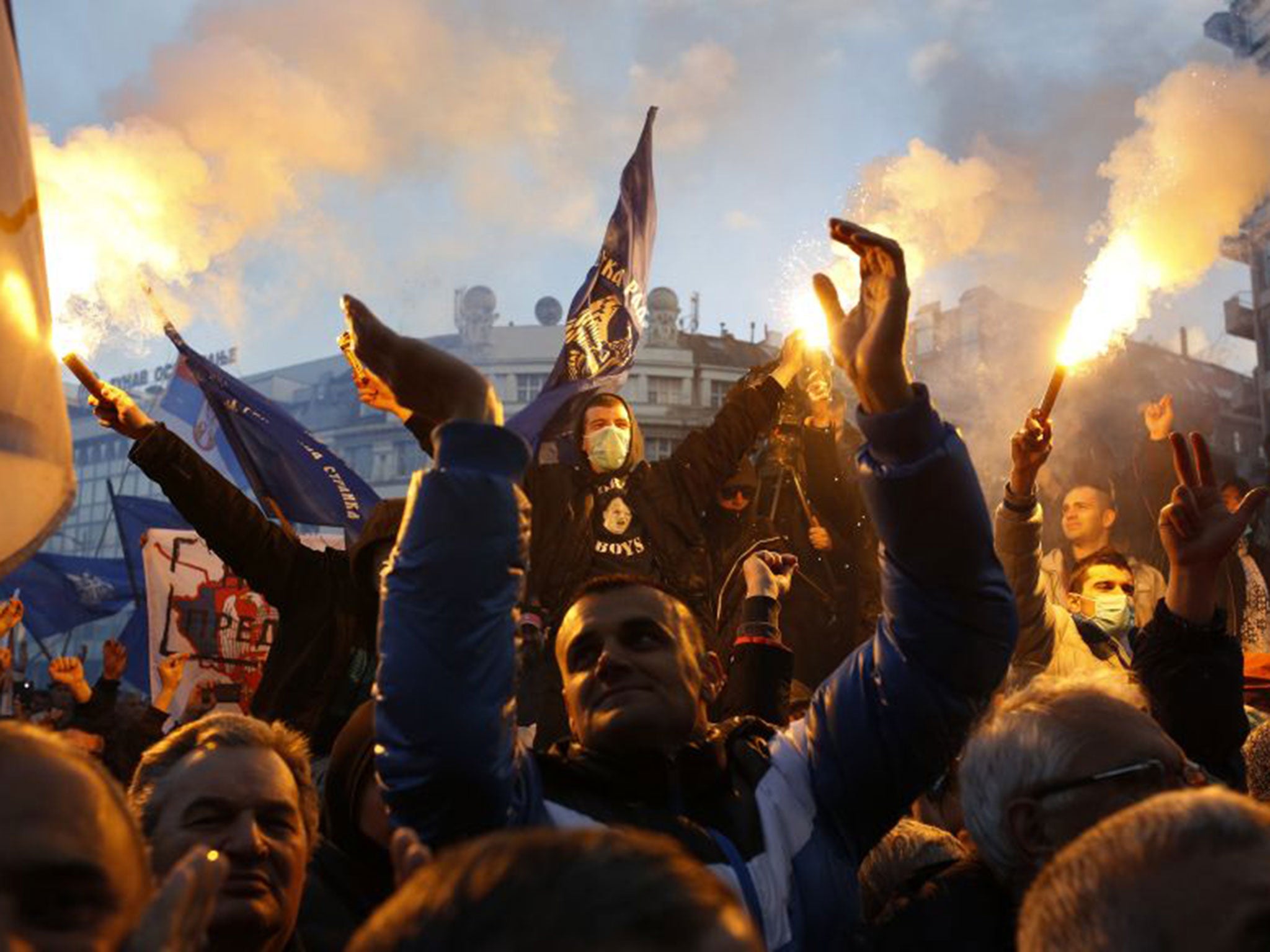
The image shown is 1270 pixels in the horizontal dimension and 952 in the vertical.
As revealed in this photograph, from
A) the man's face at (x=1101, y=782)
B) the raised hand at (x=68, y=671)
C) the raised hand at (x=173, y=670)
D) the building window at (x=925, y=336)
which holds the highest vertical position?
the building window at (x=925, y=336)

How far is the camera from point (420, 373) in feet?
6.64

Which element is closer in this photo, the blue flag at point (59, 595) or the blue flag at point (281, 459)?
the blue flag at point (281, 459)

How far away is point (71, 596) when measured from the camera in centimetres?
1241

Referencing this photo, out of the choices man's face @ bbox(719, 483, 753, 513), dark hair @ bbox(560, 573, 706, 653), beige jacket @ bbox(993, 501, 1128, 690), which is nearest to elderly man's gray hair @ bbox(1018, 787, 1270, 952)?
dark hair @ bbox(560, 573, 706, 653)

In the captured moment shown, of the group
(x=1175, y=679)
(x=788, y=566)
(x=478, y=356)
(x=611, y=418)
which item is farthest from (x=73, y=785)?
(x=478, y=356)

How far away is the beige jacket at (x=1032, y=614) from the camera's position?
386cm

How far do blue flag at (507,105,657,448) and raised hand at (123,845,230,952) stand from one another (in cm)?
583

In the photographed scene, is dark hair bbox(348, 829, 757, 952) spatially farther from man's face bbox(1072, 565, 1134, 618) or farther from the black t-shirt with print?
man's face bbox(1072, 565, 1134, 618)

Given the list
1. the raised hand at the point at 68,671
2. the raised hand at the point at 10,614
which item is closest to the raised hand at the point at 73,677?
the raised hand at the point at 68,671

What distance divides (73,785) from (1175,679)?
2.37 metres

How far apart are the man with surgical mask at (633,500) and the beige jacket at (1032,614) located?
1.57 m

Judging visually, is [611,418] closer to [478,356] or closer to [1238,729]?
[1238,729]

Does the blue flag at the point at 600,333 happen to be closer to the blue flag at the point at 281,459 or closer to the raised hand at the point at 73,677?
the blue flag at the point at 281,459

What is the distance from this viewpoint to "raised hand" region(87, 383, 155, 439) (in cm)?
407
